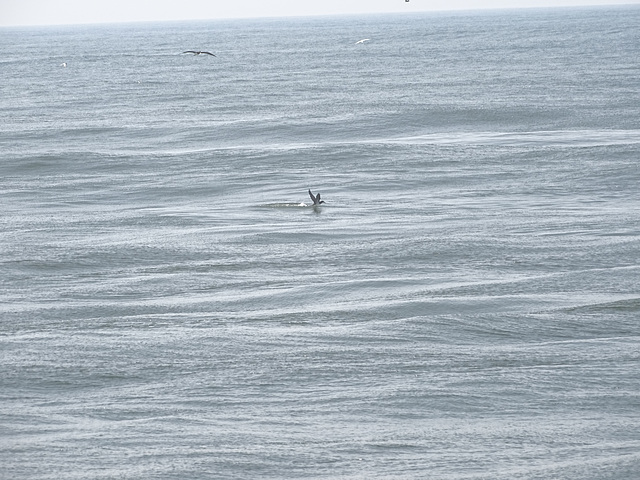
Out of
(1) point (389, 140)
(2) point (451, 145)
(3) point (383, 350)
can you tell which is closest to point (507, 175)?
(2) point (451, 145)

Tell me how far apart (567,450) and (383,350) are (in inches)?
215

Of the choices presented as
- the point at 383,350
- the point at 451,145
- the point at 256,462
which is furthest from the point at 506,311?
the point at 451,145

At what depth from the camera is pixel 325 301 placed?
24.2 metres

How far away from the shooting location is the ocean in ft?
52.5

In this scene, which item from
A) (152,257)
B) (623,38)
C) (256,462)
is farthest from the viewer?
(623,38)

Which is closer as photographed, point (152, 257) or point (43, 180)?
point (152, 257)

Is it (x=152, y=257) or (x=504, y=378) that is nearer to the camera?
(x=504, y=378)

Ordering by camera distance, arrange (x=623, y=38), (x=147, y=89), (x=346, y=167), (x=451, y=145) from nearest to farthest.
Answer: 1. (x=346, y=167)
2. (x=451, y=145)
3. (x=147, y=89)
4. (x=623, y=38)

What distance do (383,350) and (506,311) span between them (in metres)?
3.48

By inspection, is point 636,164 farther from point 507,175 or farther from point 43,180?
point 43,180

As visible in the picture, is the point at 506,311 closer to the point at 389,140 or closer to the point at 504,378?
the point at 504,378

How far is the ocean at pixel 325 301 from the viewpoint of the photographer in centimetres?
1600

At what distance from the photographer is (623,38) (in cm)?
14412

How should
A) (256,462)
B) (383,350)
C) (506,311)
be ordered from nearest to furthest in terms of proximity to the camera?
1. (256,462)
2. (383,350)
3. (506,311)
